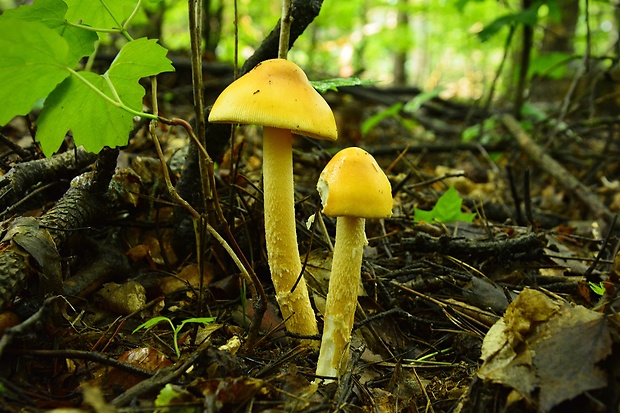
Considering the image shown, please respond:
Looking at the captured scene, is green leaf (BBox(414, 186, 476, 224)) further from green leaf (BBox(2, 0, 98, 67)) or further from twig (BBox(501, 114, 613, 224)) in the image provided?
green leaf (BBox(2, 0, 98, 67))

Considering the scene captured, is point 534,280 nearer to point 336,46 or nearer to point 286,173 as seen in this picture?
point 286,173

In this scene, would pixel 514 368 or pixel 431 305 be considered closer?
pixel 514 368

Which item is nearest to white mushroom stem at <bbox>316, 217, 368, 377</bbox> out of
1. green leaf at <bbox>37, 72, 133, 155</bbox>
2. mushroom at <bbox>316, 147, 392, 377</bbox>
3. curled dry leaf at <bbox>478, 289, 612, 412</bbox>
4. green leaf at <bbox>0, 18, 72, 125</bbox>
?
mushroom at <bbox>316, 147, 392, 377</bbox>

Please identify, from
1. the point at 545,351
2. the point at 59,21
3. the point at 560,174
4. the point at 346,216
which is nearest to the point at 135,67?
the point at 59,21

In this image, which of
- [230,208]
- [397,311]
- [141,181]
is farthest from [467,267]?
[141,181]

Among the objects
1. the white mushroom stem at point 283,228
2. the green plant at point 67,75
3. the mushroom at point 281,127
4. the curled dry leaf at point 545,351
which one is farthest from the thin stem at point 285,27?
the curled dry leaf at point 545,351

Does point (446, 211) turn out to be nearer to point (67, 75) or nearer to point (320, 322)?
point (320, 322)

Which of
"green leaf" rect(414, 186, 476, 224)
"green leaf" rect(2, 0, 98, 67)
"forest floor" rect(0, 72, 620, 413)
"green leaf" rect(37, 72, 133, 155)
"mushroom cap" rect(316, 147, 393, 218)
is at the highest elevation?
"green leaf" rect(2, 0, 98, 67)
